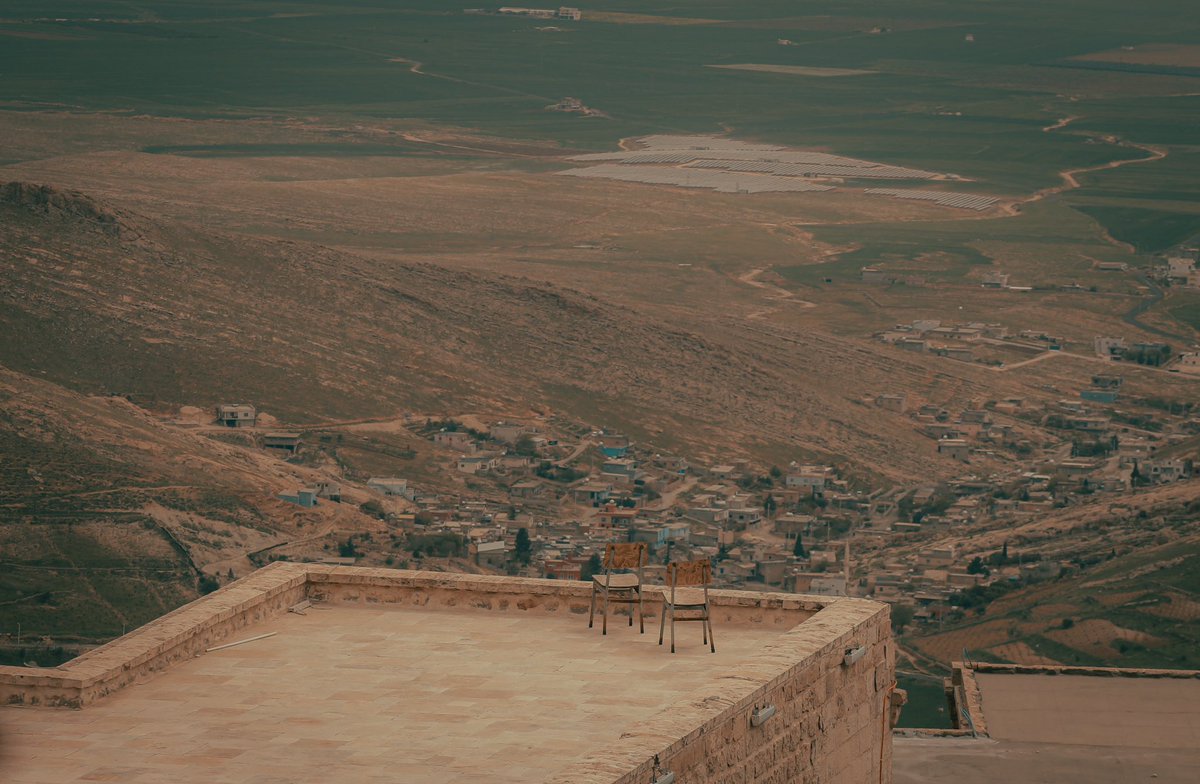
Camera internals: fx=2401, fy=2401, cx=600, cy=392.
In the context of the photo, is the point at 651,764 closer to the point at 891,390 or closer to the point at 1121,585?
the point at 1121,585

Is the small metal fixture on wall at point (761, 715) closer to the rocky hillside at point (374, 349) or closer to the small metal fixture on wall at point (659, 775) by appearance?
the small metal fixture on wall at point (659, 775)

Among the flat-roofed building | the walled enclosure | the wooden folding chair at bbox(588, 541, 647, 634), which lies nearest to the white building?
the flat-roofed building

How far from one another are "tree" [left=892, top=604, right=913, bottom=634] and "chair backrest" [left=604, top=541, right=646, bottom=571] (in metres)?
82.3

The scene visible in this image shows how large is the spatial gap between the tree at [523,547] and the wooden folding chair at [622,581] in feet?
312

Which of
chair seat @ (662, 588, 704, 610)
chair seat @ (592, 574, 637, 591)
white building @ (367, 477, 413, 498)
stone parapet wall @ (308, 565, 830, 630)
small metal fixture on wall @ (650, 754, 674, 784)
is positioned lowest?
white building @ (367, 477, 413, 498)

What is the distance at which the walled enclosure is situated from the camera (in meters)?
21.8

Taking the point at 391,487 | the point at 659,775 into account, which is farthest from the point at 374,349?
the point at 659,775

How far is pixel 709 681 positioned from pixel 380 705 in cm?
331

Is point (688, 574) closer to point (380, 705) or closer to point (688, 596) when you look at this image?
point (688, 596)

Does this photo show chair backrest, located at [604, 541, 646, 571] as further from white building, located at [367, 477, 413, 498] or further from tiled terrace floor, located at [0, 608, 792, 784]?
white building, located at [367, 477, 413, 498]

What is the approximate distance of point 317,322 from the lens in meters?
179

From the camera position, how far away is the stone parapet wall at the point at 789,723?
2105 centimetres

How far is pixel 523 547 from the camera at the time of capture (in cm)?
12675

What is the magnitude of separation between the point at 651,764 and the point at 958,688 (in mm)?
30113
